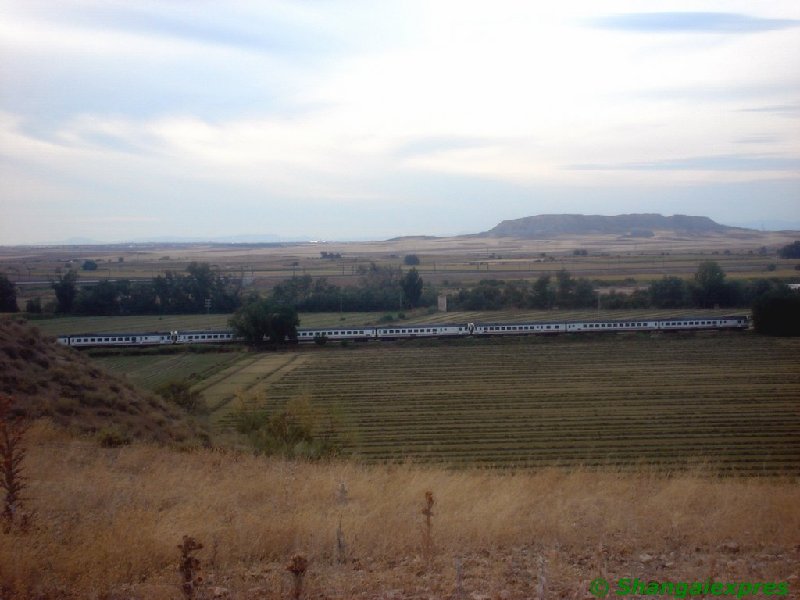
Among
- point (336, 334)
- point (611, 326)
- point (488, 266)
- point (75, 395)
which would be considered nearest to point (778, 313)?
point (611, 326)

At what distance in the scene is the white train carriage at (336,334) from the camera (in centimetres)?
3794

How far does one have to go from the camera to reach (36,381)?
1174 cm

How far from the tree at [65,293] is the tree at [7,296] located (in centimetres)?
969

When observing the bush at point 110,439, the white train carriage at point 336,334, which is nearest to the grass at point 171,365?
the white train carriage at point 336,334

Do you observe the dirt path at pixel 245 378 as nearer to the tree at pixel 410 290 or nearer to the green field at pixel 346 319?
the green field at pixel 346 319

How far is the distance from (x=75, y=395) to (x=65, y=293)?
111 feet

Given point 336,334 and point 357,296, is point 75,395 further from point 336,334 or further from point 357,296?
point 357,296

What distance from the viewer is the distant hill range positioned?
13250 centimetres

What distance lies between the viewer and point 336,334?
3812 cm

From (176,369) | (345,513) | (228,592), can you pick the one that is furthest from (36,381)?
(176,369)

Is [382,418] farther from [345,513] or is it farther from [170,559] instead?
[170,559]

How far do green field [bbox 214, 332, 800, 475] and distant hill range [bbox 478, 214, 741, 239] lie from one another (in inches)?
4034

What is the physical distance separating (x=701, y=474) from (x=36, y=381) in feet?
38.6

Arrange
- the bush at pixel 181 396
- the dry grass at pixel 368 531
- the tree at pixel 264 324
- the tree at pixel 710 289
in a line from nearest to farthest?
the dry grass at pixel 368 531 < the bush at pixel 181 396 < the tree at pixel 264 324 < the tree at pixel 710 289
